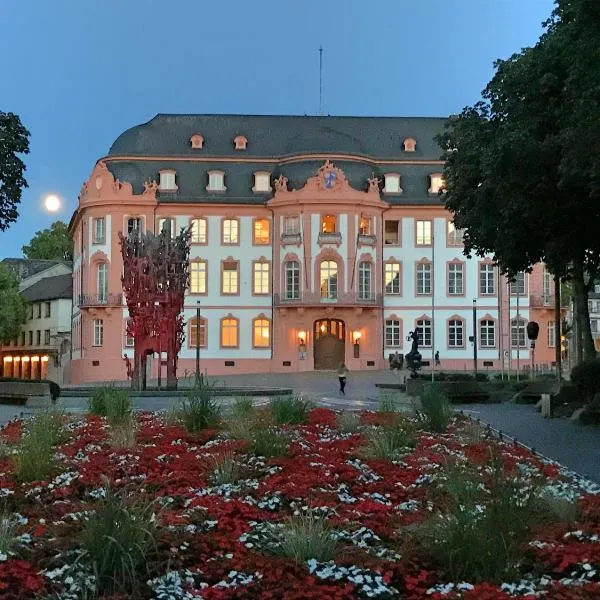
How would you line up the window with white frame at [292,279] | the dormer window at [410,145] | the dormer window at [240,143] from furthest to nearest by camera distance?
the dormer window at [410,145] → the dormer window at [240,143] → the window with white frame at [292,279]

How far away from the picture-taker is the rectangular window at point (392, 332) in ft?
219

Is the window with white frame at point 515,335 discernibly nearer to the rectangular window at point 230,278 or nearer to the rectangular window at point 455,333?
the rectangular window at point 455,333

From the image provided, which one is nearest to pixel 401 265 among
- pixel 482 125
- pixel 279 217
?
pixel 279 217

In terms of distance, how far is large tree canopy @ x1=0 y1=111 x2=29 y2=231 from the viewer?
113 ft

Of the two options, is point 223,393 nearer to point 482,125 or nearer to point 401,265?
point 482,125

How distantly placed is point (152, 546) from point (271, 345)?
58359 millimetres

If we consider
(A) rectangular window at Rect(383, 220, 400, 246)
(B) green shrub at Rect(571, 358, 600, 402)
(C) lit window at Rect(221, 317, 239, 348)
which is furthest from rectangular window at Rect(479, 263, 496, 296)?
(B) green shrub at Rect(571, 358, 600, 402)

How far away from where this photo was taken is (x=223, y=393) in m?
33.5

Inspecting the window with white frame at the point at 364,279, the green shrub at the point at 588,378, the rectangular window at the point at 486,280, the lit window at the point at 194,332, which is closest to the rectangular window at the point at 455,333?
the rectangular window at the point at 486,280

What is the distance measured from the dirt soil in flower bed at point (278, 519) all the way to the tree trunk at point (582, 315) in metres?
16.0

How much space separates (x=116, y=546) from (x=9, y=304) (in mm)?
77618

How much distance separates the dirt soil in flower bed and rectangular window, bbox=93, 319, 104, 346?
171 ft

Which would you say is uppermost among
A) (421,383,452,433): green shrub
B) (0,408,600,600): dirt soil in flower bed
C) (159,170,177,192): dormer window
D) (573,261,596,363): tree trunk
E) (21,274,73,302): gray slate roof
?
(159,170,177,192): dormer window

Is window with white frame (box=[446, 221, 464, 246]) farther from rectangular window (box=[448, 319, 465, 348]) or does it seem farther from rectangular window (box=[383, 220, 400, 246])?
rectangular window (box=[448, 319, 465, 348])
